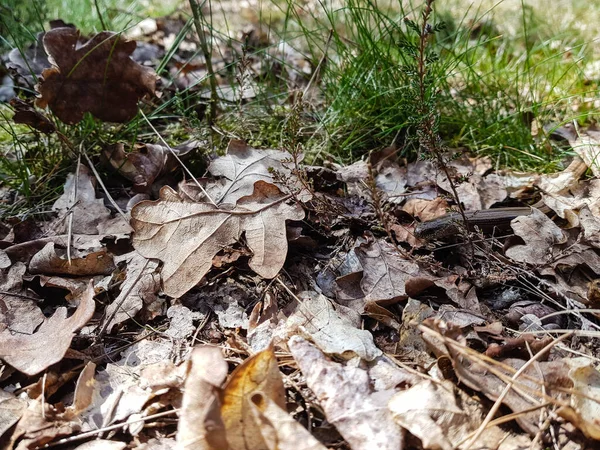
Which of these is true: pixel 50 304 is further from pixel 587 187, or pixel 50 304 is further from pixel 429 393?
pixel 587 187

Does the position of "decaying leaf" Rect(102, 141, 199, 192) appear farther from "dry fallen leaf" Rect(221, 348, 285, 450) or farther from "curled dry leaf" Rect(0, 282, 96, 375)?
"dry fallen leaf" Rect(221, 348, 285, 450)

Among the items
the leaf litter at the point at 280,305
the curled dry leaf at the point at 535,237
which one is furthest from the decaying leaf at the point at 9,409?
the curled dry leaf at the point at 535,237

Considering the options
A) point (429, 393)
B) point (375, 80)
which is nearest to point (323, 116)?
point (375, 80)

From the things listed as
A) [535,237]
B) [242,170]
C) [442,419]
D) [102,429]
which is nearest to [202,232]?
[242,170]

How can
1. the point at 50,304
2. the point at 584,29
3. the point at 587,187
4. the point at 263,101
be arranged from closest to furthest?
the point at 50,304
the point at 587,187
the point at 263,101
the point at 584,29

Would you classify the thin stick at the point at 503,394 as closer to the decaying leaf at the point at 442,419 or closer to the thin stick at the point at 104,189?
the decaying leaf at the point at 442,419

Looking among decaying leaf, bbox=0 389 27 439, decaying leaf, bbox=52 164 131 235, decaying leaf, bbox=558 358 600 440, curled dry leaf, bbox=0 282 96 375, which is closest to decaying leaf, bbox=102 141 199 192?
decaying leaf, bbox=52 164 131 235
